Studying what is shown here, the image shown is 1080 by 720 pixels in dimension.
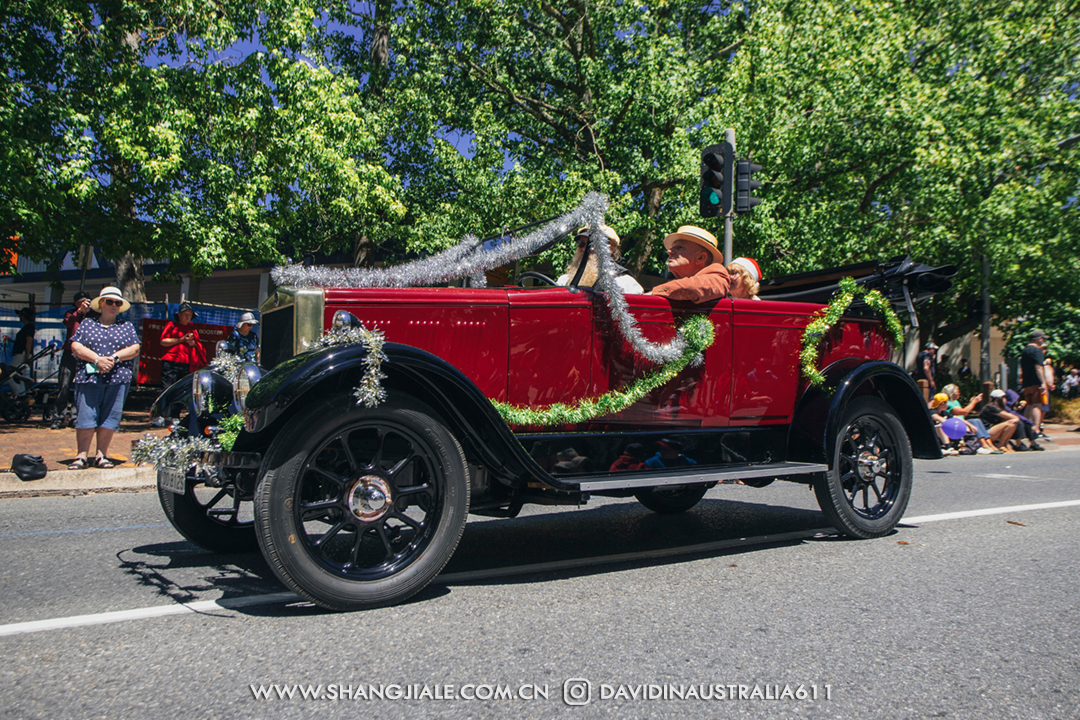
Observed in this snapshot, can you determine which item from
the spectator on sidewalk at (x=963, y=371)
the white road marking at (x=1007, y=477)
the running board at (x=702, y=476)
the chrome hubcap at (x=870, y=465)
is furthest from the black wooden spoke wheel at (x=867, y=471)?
the spectator on sidewalk at (x=963, y=371)

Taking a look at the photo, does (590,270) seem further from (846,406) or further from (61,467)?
(61,467)

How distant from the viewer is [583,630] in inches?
119

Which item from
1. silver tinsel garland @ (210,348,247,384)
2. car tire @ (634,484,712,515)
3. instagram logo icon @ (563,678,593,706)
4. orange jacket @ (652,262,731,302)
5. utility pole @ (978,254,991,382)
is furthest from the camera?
utility pole @ (978,254,991,382)

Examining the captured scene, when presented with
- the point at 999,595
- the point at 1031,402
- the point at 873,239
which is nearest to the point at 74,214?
the point at 999,595

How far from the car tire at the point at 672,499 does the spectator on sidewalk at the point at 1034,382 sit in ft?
33.2

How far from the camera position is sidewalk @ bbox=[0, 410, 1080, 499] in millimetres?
6586

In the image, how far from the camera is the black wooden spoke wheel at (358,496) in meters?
3.03

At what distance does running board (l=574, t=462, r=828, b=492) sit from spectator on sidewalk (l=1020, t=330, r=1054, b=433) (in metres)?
10.7

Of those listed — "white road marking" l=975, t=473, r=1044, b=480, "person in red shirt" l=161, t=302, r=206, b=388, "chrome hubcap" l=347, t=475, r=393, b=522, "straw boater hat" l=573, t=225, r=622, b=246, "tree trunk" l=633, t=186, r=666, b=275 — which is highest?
"tree trunk" l=633, t=186, r=666, b=275

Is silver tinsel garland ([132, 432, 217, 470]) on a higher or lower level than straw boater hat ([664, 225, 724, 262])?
lower

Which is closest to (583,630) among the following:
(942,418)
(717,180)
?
(717,180)

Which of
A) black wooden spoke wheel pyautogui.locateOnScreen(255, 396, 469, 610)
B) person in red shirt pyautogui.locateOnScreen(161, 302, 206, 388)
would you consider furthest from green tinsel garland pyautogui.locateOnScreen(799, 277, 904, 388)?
person in red shirt pyautogui.locateOnScreen(161, 302, 206, 388)

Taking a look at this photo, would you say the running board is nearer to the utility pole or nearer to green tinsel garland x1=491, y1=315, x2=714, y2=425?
green tinsel garland x1=491, y1=315, x2=714, y2=425

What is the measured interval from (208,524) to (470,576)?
148cm
